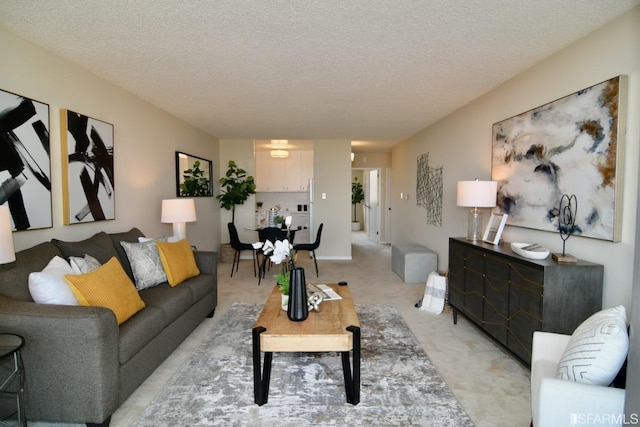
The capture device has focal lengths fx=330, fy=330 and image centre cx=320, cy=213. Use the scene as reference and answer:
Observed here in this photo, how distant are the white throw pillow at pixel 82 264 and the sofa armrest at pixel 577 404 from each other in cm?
268

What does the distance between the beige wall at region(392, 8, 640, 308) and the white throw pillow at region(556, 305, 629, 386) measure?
0.83 metres

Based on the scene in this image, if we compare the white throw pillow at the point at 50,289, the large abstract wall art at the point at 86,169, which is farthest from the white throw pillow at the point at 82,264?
the large abstract wall art at the point at 86,169

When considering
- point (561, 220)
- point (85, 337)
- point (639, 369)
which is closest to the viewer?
point (639, 369)

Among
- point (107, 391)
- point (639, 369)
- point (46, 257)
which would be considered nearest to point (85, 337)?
point (107, 391)

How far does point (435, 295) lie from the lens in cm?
373

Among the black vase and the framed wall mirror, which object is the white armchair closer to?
the black vase

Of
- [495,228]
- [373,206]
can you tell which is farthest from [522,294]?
[373,206]

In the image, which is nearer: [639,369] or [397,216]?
[639,369]

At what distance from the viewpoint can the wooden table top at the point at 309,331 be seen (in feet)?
6.31

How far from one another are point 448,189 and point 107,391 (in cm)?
423

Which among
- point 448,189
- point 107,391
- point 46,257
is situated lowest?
point 107,391

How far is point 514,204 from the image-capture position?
9.84 feet

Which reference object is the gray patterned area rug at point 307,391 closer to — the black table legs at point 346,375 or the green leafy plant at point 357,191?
the black table legs at point 346,375

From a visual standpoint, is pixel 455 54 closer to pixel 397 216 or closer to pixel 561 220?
pixel 561 220
